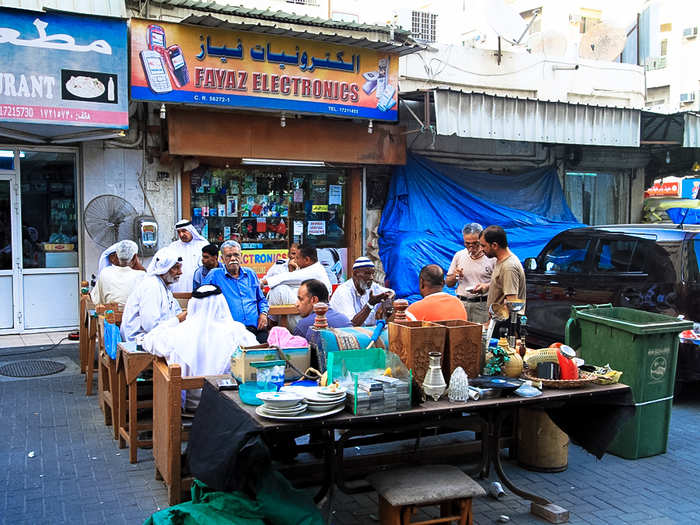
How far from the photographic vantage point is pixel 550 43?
546 inches

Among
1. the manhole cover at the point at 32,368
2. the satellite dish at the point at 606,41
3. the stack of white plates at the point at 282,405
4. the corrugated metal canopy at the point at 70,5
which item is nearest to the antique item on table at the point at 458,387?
the stack of white plates at the point at 282,405

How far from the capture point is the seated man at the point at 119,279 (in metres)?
7.12

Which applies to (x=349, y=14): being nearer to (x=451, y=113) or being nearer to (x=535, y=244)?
(x=451, y=113)

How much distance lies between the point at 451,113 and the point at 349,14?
10.5 feet

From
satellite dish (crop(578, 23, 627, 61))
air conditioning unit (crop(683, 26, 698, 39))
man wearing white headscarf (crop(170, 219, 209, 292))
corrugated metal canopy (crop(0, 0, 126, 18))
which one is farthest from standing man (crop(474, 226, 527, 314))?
air conditioning unit (crop(683, 26, 698, 39))

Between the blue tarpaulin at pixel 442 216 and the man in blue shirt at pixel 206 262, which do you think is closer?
the man in blue shirt at pixel 206 262

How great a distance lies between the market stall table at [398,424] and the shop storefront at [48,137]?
5.67 meters

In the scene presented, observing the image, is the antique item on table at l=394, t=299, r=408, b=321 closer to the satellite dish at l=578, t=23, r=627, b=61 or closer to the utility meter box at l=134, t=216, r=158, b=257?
the utility meter box at l=134, t=216, r=158, b=257

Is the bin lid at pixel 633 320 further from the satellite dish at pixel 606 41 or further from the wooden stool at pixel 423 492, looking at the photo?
the satellite dish at pixel 606 41

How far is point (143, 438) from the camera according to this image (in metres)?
5.70

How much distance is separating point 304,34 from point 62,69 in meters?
3.29

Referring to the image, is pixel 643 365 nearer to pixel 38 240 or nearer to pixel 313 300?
pixel 313 300

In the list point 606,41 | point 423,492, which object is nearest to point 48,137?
point 423,492

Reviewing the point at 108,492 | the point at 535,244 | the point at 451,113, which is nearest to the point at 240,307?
the point at 108,492
